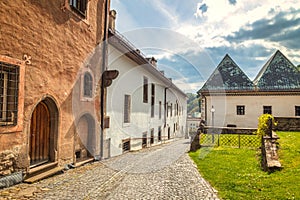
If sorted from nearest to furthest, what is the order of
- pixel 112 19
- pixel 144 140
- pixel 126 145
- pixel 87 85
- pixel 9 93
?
pixel 9 93, pixel 87 85, pixel 112 19, pixel 126 145, pixel 144 140

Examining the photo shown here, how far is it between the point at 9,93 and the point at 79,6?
183 inches

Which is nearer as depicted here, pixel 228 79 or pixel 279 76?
pixel 279 76

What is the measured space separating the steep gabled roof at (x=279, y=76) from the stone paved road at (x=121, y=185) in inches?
607

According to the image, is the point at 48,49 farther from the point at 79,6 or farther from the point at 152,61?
the point at 152,61

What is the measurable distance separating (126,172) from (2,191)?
3.66m

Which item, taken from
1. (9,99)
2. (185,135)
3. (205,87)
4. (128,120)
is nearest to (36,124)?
(9,99)

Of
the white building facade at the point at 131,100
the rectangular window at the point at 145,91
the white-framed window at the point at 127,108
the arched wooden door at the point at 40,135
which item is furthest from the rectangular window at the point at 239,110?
the arched wooden door at the point at 40,135

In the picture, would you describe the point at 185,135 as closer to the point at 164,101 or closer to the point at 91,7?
the point at 164,101

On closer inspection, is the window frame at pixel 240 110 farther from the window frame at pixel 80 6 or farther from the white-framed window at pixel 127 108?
the window frame at pixel 80 6

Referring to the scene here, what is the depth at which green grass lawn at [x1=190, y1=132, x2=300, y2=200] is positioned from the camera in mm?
5234

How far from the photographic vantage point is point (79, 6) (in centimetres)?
890

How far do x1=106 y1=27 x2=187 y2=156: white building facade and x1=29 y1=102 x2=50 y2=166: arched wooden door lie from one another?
3396 millimetres

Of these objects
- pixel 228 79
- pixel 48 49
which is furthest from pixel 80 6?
pixel 228 79

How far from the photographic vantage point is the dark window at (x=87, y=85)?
30.4 feet
